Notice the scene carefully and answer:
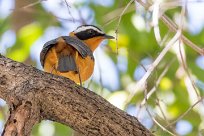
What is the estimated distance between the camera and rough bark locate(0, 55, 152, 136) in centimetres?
325

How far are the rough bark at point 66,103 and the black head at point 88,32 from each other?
180cm

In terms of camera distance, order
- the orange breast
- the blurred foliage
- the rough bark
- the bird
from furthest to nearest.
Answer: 1. the blurred foliage
2. the orange breast
3. the bird
4. the rough bark

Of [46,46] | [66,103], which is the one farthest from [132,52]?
[66,103]

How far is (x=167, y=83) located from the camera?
18.4 ft

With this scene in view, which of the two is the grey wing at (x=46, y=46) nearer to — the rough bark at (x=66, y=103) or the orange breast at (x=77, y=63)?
the orange breast at (x=77, y=63)

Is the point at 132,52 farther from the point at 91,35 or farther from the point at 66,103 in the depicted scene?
the point at 66,103

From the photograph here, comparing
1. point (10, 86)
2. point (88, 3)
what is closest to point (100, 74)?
point (10, 86)

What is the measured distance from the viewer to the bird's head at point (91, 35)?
5.25m

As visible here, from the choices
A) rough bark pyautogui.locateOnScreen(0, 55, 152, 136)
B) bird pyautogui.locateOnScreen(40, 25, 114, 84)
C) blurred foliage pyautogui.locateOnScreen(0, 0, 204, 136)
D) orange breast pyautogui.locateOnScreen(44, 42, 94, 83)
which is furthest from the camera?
blurred foliage pyautogui.locateOnScreen(0, 0, 204, 136)

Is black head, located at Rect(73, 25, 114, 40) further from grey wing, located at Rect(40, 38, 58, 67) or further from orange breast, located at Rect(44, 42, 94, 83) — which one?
grey wing, located at Rect(40, 38, 58, 67)

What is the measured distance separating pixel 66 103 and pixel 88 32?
219 cm

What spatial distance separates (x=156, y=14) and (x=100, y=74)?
3.21 feet

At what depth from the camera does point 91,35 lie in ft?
17.6

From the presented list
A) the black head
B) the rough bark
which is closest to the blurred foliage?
the black head
